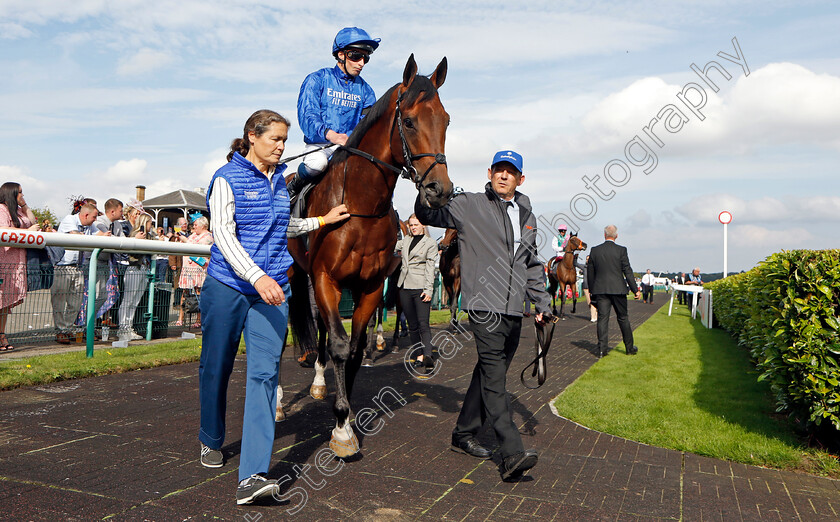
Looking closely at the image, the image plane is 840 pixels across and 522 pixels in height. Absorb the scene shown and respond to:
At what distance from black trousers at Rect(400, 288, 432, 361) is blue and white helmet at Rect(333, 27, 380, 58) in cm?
400

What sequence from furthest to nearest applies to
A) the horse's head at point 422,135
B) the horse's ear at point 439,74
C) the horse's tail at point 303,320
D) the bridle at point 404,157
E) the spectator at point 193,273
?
the spectator at point 193,273 → the horse's tail at point 303,320 → the horse's ear at point 439,74 → the bridle at point 404,157 → the horse's head at point 422,135

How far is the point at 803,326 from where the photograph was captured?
15.2ft

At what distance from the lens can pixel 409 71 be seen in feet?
14.9

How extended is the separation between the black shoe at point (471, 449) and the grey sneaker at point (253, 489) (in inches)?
63.0

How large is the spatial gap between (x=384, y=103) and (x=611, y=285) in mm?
7222

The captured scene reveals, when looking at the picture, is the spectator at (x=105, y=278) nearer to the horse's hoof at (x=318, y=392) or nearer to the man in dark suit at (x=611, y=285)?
the horse's hoof at (x=318, y=392)

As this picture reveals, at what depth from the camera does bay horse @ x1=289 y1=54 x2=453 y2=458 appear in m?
4.29

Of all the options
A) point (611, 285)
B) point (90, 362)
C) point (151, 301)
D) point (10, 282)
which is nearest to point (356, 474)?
point (90, 362)

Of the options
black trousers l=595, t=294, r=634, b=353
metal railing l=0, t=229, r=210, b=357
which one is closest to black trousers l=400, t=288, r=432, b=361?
metal railing l=0, t=229, r=210, b=357

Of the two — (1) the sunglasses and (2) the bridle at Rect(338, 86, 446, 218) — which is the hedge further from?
(1) the sunglasses

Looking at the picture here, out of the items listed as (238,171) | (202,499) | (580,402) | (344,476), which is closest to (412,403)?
(580,402)

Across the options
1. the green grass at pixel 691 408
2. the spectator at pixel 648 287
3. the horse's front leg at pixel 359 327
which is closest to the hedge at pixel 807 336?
the green grass at pixel 691 408

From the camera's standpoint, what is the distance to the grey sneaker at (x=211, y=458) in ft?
12.4

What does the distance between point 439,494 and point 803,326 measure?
120 inches
